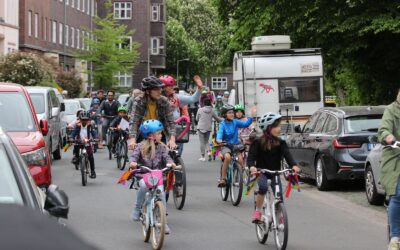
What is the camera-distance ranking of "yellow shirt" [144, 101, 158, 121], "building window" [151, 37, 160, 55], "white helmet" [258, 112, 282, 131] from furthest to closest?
"building window" [151, 37, 160, 55], "yellow shirt" [144, 101, 158, 121], "white helmet" [258, 112, 282, 131]

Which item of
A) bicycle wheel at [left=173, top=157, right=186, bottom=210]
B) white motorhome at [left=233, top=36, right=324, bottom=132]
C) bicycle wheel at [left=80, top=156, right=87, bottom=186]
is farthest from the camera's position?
white motorhome at [left=233, top=36, right=324, bottom=132]

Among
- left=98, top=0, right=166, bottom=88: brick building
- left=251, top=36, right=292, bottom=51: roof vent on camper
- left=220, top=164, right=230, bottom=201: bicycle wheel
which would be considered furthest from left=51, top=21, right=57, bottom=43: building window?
left=220, top=164, right=230, bottom=201: bicycle wheel

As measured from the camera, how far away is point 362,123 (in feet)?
49.3

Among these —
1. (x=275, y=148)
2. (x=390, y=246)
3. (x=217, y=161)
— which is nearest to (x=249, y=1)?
(x=217, y=161)

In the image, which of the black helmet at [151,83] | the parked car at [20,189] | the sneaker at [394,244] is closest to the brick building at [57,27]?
the black helmet at [151,83]

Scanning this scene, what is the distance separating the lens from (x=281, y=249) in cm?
895

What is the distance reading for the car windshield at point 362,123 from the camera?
49.0ft

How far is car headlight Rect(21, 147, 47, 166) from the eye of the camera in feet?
37.7

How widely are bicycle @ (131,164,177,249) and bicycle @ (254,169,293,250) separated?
106cm

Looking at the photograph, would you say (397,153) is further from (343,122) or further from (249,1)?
(249,1)

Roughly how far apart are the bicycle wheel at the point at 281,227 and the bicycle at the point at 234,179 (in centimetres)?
394

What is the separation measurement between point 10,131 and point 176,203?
250 centimetres

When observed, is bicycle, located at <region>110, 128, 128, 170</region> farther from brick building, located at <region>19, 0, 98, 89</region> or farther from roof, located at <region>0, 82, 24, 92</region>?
brick building, located at <region>19, 0, 98, 89</region>

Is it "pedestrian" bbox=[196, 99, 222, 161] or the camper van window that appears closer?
"pedestrian" bbox=[196, 99, 222, 161]
